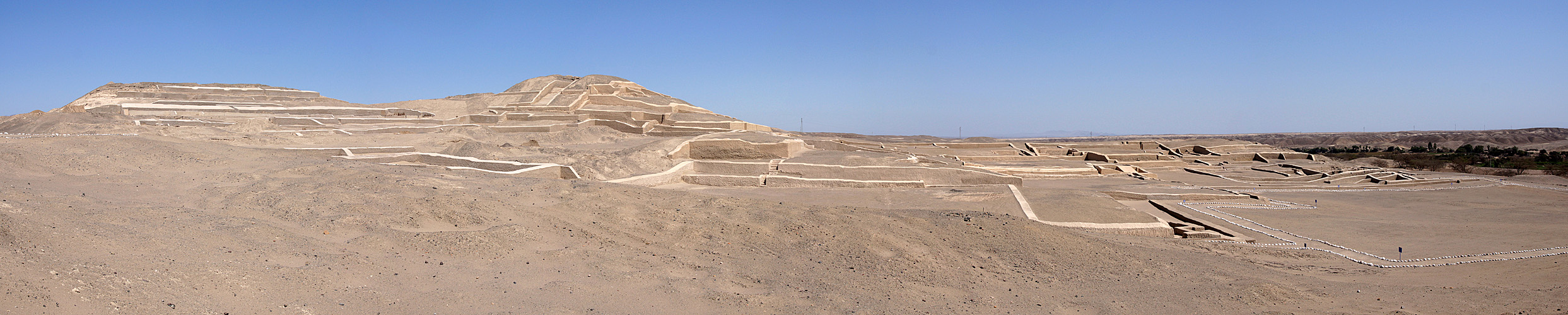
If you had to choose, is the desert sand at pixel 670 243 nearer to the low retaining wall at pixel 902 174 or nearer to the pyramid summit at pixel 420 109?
the low retaining wall at pixel 902 174

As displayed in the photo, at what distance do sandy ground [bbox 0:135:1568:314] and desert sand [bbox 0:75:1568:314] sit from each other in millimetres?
24

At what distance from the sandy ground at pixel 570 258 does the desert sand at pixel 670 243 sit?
2 centimetres

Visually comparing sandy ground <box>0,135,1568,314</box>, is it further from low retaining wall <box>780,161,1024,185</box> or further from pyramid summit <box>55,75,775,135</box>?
pyramid summit <box>55,75,775,135</box>

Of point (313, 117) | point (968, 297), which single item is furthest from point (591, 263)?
point (313, 117)

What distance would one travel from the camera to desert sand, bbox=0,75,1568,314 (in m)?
4.15

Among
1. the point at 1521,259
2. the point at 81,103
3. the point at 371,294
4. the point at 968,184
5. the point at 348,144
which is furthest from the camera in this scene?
the point at 81,103

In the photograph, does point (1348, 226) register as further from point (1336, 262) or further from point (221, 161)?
point (221, 161)

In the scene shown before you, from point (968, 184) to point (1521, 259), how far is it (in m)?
7.45

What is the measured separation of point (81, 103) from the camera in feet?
72.2

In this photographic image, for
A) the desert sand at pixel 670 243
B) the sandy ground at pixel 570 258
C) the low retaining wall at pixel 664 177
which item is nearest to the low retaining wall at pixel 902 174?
the desert sand at pixel 670 243

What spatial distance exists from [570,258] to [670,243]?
92 centimetres

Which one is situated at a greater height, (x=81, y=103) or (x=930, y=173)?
(x=81, y=103)

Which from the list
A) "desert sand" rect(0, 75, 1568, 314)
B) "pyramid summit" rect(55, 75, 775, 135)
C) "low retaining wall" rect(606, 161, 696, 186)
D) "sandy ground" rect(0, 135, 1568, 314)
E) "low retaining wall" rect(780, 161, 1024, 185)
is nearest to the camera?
"sandy ground" rect(0, 135, 1568, 314)

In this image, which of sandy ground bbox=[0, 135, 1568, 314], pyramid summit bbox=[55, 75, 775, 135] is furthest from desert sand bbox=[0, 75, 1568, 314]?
pyramid summit bbox=[55, 75, 775, 135]
